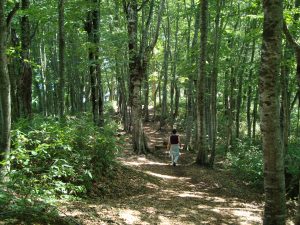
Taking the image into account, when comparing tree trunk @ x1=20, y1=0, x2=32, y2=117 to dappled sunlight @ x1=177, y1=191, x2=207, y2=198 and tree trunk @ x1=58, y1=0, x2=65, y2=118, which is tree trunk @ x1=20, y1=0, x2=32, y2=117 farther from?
dappled sunlight @ x1=177, y1=191, x2=207, y2=198

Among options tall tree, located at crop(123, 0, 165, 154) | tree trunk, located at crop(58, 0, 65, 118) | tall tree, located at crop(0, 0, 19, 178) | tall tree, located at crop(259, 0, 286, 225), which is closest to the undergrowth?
tall tree, located at crop(0, 0, 19, 178)

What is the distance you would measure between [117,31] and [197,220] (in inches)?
395

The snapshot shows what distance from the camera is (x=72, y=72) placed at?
27766mm

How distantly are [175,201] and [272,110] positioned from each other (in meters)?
4.27

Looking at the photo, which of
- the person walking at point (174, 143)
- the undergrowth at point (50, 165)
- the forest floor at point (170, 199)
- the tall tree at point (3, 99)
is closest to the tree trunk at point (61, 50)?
the undergrowth at point (50, 165)

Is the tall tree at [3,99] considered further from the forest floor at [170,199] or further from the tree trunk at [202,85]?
the tree trunk at [202,85]

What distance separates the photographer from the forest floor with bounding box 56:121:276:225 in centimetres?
593

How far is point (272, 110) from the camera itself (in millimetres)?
4754

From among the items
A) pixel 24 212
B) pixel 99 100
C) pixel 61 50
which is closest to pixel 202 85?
pixel 99 100

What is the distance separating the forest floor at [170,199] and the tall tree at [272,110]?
1.89 metres

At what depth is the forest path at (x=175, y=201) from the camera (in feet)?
19.4

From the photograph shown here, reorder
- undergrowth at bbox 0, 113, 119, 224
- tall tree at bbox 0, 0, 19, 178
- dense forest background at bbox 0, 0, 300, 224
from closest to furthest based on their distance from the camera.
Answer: undergrowth at bbox 0, 113, 119, 224 < dense forest background at bbox 0, 0, 300, 224 < tall tree at bbox 0, 0, 19, 178

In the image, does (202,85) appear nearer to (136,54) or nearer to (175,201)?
(136,54)

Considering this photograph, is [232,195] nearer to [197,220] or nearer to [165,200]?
[165,200]
